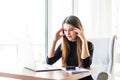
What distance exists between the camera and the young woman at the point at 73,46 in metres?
1.95

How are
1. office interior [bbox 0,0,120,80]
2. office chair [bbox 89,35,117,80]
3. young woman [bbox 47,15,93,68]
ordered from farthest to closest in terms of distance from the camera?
1. office interior [bbox 0,0,120,80]
2. office chair [bbox 89,35,117,80]
3. young woman [bbox 47,15,93,68]

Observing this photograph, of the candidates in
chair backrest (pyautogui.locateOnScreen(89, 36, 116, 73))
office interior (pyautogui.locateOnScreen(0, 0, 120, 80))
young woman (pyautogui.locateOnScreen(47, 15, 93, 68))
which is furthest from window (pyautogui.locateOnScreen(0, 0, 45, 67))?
chair backrest (pyautogui.locateOnScreen(89, 36, 116, 73))

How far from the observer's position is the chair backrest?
208 cm

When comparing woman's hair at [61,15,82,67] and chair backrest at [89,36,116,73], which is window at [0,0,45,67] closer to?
woman's hair at [61,15,82,67]

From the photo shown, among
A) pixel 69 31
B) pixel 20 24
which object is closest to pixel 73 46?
pixel 69 31

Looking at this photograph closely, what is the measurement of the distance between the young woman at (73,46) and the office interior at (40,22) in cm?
31

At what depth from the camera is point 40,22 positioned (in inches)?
112

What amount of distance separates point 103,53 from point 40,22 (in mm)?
1034

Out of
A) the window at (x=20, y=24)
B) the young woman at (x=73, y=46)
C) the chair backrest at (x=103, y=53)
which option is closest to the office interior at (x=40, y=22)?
the window at (x=20, y=24)

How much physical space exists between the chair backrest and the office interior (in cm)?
11

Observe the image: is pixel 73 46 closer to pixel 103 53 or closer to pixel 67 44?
pixel 67 44

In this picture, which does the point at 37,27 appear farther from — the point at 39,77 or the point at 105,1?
the point at 39,77

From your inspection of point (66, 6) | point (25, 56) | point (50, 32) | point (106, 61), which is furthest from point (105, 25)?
point (25, 56)

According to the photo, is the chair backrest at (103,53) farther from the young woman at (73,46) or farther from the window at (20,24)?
the window at (20,24)
